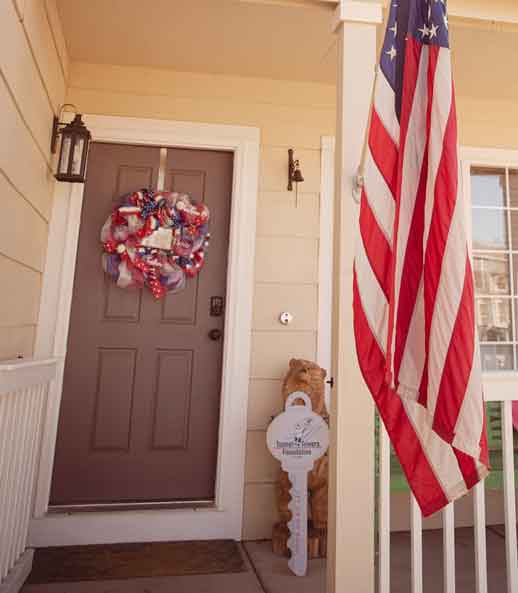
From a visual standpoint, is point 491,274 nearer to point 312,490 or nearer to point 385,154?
point 312,490

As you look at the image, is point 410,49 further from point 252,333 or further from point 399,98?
point 252,333

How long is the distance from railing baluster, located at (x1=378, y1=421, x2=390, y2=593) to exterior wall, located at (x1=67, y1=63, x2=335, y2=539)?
1.13 m

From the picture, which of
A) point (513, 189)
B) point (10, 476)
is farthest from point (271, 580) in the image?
point (513, 189)

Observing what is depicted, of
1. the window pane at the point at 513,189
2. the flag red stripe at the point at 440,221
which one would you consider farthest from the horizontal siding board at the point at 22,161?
the window pane at the point at 513,189

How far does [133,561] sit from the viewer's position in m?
2.17

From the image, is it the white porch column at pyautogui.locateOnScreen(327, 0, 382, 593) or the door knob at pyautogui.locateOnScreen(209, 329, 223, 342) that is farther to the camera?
the door knob at pyautogui.locateOnScreen(209, 329, 223, 342)

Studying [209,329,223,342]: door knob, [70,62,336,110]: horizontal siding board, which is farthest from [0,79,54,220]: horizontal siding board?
[209,329,223,342]: door knob

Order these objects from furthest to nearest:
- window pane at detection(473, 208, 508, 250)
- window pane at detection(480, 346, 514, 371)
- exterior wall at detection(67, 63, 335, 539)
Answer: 1. window pane at detection(473, 208, 508, 250)
2. window pane at detection(480, 346, 514, 371)
3. exterior wall at detection(67, 63, 335, 539)

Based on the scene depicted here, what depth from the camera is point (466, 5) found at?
1883 mm

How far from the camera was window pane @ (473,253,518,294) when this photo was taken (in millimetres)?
2959

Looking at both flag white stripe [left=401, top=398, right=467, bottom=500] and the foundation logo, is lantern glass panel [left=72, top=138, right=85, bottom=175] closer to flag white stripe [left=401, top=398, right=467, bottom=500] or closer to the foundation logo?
the foundation logo

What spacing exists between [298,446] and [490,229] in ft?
6.58

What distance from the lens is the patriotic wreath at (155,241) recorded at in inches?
98.6

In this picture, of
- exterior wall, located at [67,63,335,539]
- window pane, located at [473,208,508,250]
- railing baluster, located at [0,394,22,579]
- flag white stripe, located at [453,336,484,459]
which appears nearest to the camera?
flag white stripe, located at [453,336,484,459]
